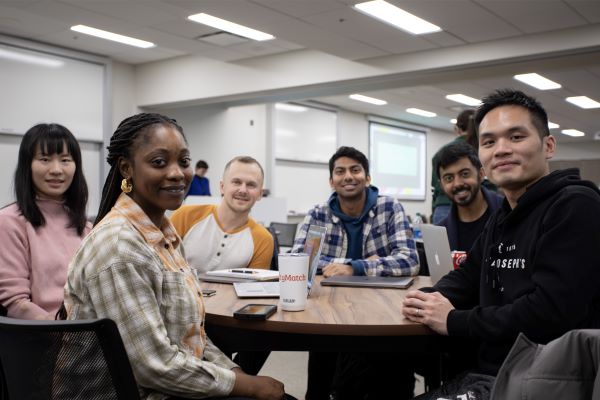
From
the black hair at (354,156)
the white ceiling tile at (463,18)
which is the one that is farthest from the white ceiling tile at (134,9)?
the black hair at (354,156)

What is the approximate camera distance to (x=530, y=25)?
19.0 ft

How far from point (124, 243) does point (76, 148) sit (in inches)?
47.2

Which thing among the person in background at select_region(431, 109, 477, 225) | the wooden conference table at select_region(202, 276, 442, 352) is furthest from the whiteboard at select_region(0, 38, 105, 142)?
the wooden conference table at select_region(202, 276, 442, 352)

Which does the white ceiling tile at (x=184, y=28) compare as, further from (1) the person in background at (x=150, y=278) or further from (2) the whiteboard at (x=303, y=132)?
(1) the person in background at (x=150, y=278)

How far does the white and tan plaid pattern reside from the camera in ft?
3.80

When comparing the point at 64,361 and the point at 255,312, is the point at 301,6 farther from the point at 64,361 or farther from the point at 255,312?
the point at 64,361

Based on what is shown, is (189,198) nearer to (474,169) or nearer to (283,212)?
(283,212)

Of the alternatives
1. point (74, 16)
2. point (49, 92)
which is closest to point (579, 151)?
point (49, 92)

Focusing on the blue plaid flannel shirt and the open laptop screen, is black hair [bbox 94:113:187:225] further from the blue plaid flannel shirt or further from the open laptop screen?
the blue plaid flannel shirt

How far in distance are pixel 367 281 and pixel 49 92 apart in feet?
21.7

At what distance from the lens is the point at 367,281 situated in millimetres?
2010

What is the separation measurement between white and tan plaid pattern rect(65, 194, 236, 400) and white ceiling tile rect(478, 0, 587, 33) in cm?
A: 475

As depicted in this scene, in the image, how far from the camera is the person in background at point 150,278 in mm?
1164

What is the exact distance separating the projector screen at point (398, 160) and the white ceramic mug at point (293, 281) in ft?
35.1
